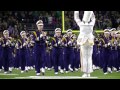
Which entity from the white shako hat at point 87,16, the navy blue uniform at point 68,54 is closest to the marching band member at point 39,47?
the navy blue uniform at point 68,54

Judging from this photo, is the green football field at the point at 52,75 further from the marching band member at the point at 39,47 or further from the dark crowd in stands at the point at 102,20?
the dark crowd in stands at the point at 102,20

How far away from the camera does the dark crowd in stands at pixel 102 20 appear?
27.4ft

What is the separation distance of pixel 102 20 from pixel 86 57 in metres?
0.59

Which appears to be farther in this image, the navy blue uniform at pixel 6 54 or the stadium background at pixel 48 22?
the navy blue uniform at pixel 6 54

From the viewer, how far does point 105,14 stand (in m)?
8.37

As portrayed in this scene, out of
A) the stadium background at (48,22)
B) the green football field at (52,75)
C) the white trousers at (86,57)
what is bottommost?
the green football field at (52,75)

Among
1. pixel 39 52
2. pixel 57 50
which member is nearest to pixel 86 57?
pixel 57 50

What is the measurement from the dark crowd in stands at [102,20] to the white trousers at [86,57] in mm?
295

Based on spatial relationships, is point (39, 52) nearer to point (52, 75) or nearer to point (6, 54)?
point (52, 75)
